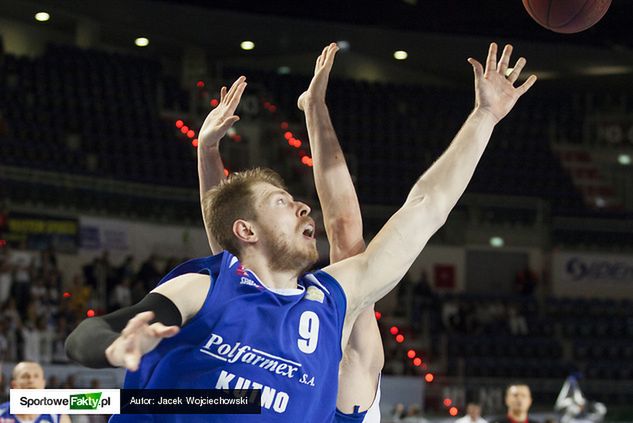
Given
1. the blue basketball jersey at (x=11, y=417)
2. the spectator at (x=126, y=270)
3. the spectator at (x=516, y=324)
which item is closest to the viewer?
the blue basketball jersey at (x=11, y=417)

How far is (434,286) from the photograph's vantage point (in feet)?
75.9

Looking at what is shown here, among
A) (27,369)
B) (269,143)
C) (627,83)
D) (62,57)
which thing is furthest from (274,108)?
(27,369)

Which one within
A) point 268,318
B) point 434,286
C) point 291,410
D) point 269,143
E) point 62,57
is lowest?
point 291,410

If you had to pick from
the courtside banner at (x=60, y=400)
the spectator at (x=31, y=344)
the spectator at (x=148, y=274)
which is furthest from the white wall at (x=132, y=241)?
the courtside banner at (x=60, y=400)

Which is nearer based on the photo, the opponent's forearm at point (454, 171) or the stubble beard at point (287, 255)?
the stubble beard at point (287, 255)

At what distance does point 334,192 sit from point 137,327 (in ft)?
5.14

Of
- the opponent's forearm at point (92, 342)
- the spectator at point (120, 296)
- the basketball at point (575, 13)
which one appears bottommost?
the opponent's forearm at point (92, 342)

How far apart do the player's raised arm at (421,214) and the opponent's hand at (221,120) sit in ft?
2.70

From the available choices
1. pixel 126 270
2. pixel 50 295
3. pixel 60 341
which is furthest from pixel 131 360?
pixel 126 270

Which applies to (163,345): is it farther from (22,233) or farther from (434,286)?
(434,286)

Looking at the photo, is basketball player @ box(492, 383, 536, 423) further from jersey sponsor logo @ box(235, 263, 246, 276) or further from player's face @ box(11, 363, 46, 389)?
jersey sponsor logo @ box(235, 263, 246, 276)

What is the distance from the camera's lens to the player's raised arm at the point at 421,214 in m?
3.17

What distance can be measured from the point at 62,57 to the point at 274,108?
4468 millimetres

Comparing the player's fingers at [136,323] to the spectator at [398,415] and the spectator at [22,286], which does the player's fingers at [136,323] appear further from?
A: the spectator at [22,286]
